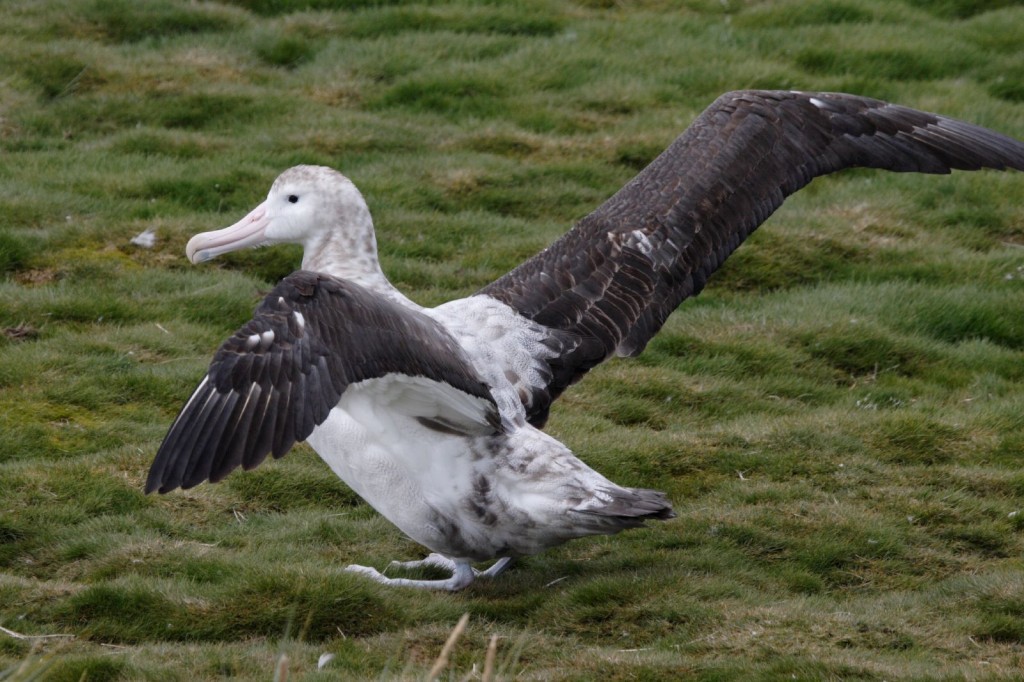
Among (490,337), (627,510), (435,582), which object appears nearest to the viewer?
(627,510)

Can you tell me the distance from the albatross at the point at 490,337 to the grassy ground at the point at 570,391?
0.39 meters

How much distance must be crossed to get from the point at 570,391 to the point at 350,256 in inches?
74.1

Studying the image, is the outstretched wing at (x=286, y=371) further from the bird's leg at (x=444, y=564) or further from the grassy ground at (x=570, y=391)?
the bird's leg at (x=444, y=564)

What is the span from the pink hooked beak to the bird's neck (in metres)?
0.24

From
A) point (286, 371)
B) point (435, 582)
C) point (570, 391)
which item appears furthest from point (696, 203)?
point (286, 371)

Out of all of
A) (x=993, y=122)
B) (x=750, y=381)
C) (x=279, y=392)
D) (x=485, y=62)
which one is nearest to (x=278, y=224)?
(x=279, y=392)

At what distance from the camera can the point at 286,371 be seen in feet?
16.1

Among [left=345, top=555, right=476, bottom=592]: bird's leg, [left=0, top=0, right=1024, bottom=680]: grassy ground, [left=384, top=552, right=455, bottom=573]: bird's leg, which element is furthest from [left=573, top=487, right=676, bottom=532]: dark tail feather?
[left=384, top=552, right=455, bottom=573]: bird's leg

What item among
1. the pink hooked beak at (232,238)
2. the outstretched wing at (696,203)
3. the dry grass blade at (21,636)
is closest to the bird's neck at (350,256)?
the pink hooked beak at (232,238)

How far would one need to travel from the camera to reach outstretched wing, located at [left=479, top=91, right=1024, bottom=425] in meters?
6.45

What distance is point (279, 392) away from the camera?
4855mm

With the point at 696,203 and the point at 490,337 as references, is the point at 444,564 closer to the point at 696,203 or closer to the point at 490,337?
the point at 490,337

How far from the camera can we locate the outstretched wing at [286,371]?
188 inches

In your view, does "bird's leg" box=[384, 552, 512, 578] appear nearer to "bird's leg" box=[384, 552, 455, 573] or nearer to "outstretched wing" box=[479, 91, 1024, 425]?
"bird's leg" box=[384, 552, 455, 573]
